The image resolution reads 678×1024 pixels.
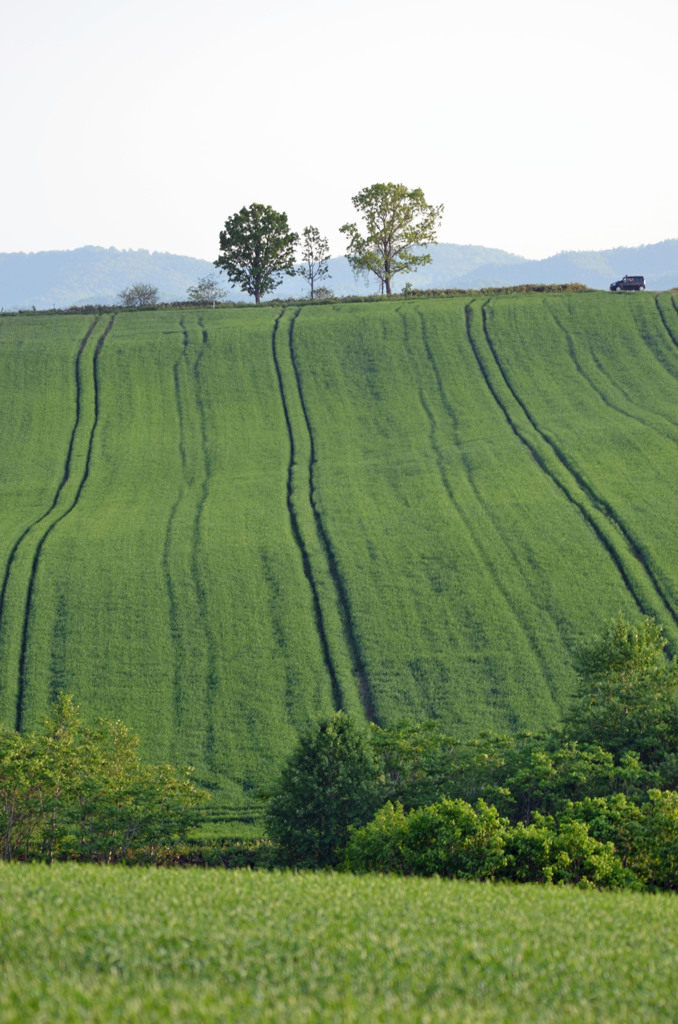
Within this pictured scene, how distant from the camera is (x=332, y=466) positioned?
220 ft

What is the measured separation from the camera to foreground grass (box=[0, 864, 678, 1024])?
1245cm

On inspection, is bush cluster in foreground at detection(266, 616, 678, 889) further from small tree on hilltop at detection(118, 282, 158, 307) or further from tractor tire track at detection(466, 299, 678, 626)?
small tree on hilltop at detection(118, 282, 158, 307)

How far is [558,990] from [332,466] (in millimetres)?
54587

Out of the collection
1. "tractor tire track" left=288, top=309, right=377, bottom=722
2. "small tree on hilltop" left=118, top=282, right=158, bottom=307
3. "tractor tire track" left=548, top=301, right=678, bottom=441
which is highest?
"small tree on hilltop" left=118, top=282, right=158, bottom=307

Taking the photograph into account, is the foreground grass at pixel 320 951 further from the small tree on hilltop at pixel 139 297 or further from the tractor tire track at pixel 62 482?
the small tree on hilltop at pixel 139 297

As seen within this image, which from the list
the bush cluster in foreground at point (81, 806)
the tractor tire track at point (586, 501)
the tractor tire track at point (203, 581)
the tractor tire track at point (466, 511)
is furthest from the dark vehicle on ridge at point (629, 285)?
the bush cluster in foreground at point (81, 806)

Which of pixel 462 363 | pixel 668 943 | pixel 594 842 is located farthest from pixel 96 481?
pixel 668 943

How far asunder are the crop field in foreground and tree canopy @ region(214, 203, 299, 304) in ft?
73.9

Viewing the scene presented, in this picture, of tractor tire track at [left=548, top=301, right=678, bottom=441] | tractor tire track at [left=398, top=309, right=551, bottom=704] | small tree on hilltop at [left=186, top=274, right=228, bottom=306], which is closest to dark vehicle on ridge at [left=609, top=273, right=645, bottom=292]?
tractor tire track at [left=548, top=301, right=678, bottom=441]

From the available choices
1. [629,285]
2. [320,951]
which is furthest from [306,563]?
[629,285]

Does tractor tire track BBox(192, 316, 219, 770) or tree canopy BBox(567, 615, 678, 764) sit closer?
tree canopy BBox(567, 615, 678, 764)

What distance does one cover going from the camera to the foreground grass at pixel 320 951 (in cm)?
1245

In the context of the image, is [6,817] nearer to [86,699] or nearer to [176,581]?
[86,699]

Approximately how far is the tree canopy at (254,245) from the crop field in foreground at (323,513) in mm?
22515
